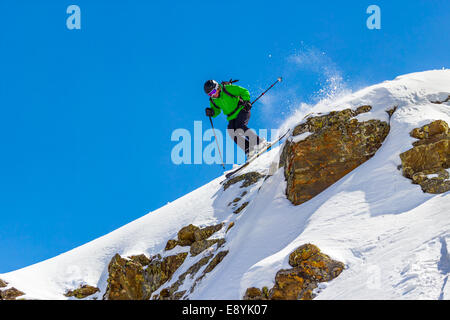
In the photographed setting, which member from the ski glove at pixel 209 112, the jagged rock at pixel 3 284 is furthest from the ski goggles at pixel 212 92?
the jagged rock at pixel 3 284

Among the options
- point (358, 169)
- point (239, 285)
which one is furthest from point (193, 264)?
point (358, 169)

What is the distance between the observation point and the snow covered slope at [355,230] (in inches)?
221

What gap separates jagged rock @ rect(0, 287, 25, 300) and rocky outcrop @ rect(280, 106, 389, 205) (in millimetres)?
10241

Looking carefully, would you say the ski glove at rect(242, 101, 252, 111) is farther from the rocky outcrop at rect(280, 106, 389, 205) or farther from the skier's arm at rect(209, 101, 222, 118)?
the rocky outcrop at rect(280, 106, 389, 205)

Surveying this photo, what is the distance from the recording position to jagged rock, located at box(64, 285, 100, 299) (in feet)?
46.6

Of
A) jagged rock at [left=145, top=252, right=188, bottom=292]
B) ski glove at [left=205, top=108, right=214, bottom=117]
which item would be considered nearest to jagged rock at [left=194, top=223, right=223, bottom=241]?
jagged rock at [left=145, top=252, right=188, bottom=292]

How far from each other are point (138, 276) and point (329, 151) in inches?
292

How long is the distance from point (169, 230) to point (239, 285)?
8213 millimetres

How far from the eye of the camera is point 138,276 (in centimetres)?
1321

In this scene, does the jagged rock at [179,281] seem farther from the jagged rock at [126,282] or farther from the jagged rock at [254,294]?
the jagged rock at [254,294]

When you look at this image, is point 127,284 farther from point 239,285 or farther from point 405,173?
point 405,173

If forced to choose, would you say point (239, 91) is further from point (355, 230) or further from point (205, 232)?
point (355, 230)
